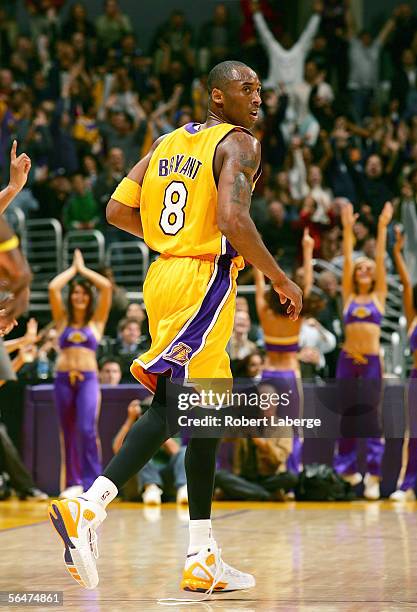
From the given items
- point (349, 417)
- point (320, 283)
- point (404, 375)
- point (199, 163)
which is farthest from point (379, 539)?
point (320, 283)

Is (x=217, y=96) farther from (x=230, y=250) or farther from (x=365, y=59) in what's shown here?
(x=365, y=59)

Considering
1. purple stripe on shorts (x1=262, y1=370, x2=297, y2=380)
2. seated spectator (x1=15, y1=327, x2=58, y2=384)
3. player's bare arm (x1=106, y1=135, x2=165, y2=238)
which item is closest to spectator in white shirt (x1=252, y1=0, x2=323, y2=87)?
seated spectator (x1=15, y1=327, x2=58, y2=384)

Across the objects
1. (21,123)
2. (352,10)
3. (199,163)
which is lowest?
(199,163)

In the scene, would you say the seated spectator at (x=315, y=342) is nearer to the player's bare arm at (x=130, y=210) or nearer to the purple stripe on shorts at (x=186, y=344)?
the player's bare arm at (x=130, y=210)

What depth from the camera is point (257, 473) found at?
10094 mm

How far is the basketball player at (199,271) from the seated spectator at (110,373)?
6029 mm

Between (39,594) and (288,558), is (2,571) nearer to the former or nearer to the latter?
(39,594)

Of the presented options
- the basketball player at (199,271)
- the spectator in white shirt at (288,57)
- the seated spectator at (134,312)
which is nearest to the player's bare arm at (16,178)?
the basketball player at (199,271)

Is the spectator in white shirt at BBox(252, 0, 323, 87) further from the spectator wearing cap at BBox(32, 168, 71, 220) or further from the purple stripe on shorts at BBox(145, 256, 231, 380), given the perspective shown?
the purple stripe on shorts at BBox(145, 256, 231, 380)

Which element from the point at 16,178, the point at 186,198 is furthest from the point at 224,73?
the point at 16,178

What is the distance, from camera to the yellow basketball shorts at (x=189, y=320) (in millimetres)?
4688

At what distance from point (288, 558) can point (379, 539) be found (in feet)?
3.60

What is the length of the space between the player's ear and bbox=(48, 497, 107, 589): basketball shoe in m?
1.84

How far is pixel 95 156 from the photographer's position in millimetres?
15875
